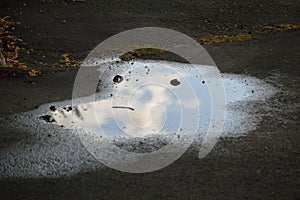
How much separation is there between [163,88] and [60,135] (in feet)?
8.14

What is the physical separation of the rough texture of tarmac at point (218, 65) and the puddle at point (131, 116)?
0.29 metres

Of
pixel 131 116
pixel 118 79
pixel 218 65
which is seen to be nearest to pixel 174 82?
pixel 118 79

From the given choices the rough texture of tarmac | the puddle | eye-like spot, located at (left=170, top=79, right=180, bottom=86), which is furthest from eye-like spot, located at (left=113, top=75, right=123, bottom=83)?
eye-like spot, located at (left=170, top=79, right=180, bottom=86)

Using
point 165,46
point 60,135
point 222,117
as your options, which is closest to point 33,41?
point 165,46

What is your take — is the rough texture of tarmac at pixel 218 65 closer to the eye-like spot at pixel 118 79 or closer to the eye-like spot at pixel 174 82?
the eye-like spot at pixel 118 79

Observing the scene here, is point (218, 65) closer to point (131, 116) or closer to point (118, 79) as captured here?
point (118, 79)

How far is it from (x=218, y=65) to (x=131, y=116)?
9.25 feet

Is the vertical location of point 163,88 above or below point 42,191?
above

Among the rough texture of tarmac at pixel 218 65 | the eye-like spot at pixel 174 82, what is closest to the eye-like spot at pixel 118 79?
the rough texture of tarmac at pixel 218 65

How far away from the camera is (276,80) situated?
7973mm

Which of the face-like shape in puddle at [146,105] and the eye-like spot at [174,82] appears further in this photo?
the eye-like spot at [174,82]

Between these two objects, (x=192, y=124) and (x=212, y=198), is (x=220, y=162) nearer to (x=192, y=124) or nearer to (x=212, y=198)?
(x=212, y=198)

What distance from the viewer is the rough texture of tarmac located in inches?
186

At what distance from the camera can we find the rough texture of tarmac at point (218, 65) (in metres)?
4.73
